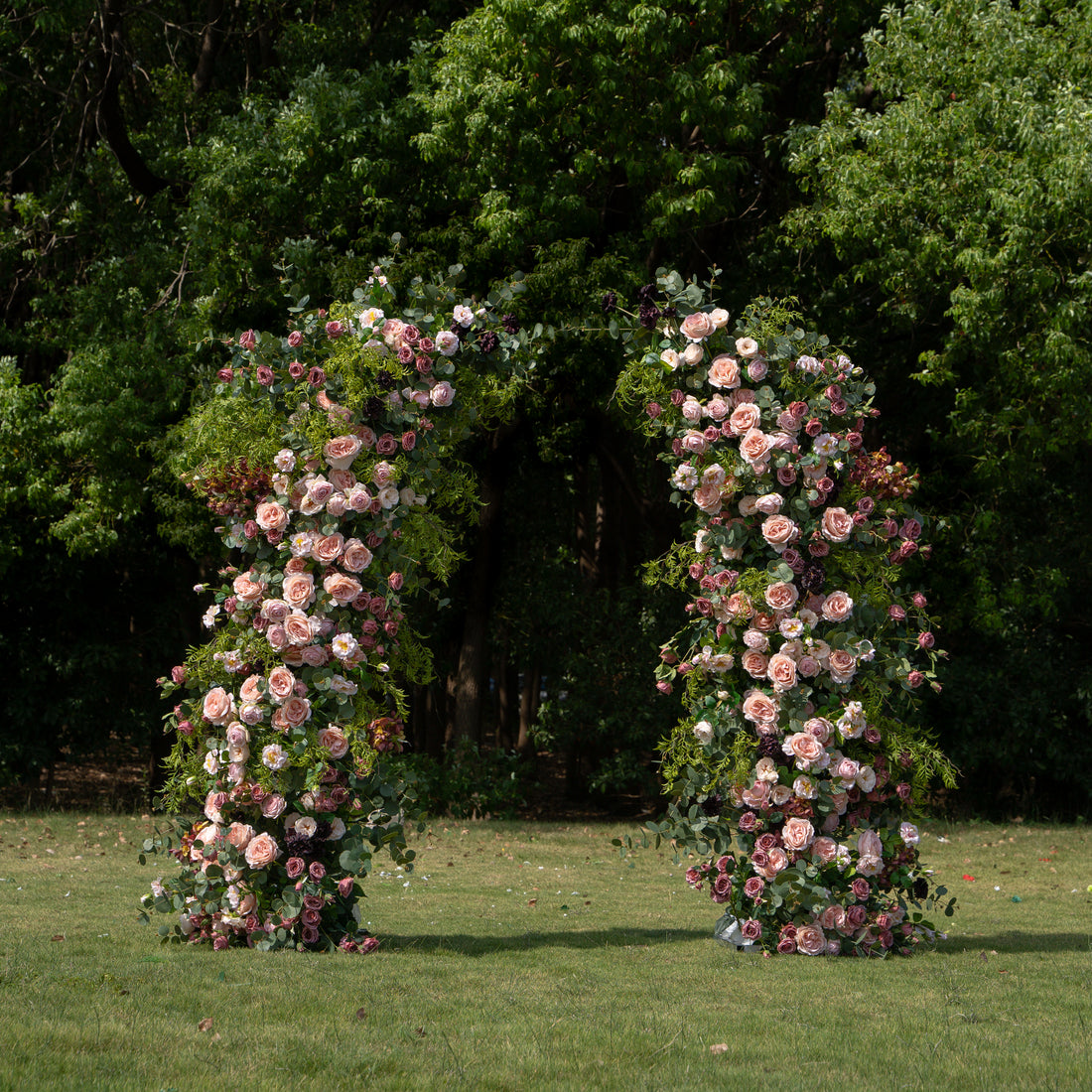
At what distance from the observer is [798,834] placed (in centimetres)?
655

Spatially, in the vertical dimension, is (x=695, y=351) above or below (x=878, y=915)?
above

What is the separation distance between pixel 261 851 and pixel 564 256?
8164 millimetres

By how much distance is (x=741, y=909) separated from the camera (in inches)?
273

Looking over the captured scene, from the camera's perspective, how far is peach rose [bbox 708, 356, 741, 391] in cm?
685

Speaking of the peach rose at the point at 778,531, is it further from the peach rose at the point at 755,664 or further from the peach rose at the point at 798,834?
the peach rose at the point at 798,834

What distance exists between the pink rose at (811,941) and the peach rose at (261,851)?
281 cm

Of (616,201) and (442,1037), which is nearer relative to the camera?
(442,1037)

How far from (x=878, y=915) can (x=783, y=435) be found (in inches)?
103

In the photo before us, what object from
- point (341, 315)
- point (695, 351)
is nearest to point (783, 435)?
point (695, 351)

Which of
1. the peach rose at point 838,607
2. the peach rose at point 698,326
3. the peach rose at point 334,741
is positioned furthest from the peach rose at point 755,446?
the peach rose at point 334,741

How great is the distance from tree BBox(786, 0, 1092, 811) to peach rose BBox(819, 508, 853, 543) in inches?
234

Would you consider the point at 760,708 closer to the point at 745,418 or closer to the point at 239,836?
the point at 745,418

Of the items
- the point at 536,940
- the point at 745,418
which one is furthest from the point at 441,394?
the point at 536,940

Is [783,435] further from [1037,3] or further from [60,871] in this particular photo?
A: [1037,3]
